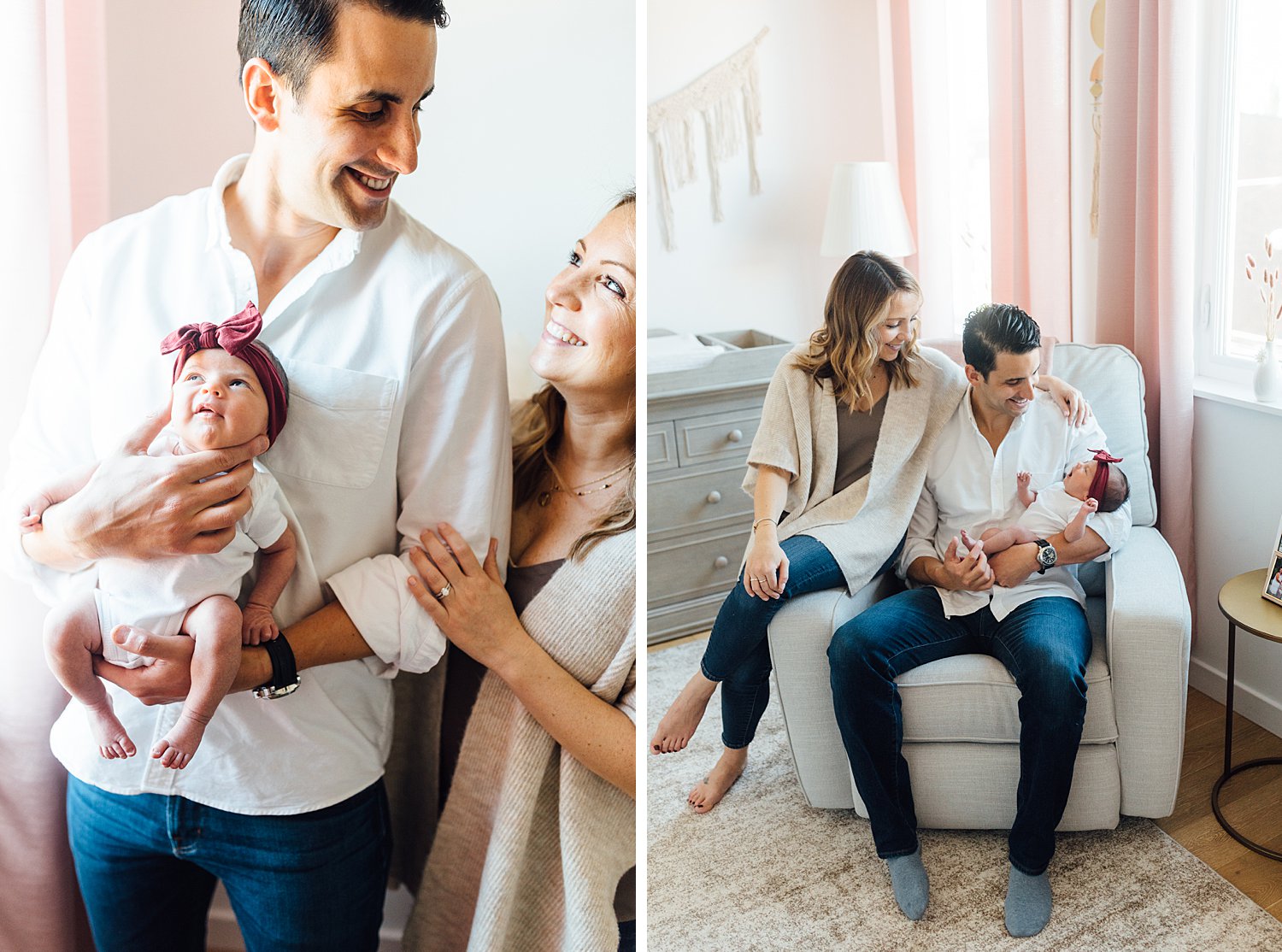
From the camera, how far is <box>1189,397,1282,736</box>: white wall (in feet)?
5.59

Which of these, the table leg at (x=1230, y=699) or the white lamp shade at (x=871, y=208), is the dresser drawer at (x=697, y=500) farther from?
the table leg at (x=1230, y=699)

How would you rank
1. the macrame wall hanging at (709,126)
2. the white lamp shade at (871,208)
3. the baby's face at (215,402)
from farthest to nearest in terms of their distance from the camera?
the macrame wall hanging at (709,126), the white lamp shade at (871,208), the baby's face at (215,402)

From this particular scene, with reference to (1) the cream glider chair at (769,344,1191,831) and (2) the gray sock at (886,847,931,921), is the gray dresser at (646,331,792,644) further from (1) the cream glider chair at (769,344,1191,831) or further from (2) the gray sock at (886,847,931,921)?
(2) the gray sock at (886,847,931,921)

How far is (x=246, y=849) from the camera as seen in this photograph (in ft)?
3.16

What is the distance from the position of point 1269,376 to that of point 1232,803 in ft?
2.60

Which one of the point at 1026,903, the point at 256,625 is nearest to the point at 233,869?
the point at 256,625

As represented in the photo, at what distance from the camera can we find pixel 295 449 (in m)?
0.89

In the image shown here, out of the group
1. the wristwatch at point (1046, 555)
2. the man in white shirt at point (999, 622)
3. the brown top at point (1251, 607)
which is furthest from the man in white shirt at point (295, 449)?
the brown top at point (1251, 607)

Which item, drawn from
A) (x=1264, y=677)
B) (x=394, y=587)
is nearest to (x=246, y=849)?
(x=394, y=587)

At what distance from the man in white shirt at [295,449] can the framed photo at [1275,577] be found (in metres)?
1.43

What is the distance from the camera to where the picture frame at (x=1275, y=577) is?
1.69 metres

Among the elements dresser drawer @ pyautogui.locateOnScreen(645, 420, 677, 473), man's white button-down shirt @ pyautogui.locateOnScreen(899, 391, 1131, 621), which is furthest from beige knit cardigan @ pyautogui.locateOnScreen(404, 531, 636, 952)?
dresser drawer @ pyautogui.locateOnScreen(645, 420, 677, 473)

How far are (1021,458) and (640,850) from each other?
96cm

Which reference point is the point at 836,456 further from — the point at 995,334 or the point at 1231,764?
the point at 1231,764
